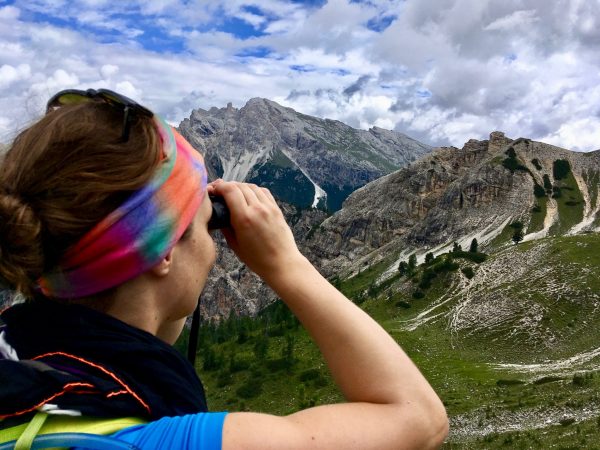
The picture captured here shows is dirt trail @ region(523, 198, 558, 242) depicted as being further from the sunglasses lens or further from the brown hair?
the brown hair

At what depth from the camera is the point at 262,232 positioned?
2.43 m

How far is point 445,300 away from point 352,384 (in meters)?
84.8

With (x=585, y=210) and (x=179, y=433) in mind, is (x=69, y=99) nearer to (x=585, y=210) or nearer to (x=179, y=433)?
(x=179, y=433)

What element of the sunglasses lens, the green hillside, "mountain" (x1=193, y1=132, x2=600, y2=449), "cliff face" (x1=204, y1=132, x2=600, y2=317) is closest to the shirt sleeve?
the sunglasses lens

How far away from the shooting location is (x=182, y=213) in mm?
2197

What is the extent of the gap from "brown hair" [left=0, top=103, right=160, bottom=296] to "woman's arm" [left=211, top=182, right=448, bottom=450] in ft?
1.92

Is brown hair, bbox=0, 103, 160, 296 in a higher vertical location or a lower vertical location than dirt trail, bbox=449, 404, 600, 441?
higher

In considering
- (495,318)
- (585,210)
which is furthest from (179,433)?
(585,210)

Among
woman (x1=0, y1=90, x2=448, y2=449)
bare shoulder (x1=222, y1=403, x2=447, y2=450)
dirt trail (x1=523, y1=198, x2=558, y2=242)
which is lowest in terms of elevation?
dirt trail (x1=523, y1=198, x2=558, y2=242)

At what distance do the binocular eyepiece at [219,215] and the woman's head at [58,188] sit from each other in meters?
0.42

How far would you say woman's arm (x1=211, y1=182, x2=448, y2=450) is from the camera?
1.82 meters

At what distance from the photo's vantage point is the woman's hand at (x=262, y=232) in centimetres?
242

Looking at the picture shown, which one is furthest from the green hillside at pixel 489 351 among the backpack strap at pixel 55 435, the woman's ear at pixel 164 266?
the backpack strap at pixel 55 435

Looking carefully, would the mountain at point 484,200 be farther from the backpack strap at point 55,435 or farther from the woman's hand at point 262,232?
the backpack strap at point 55,435
